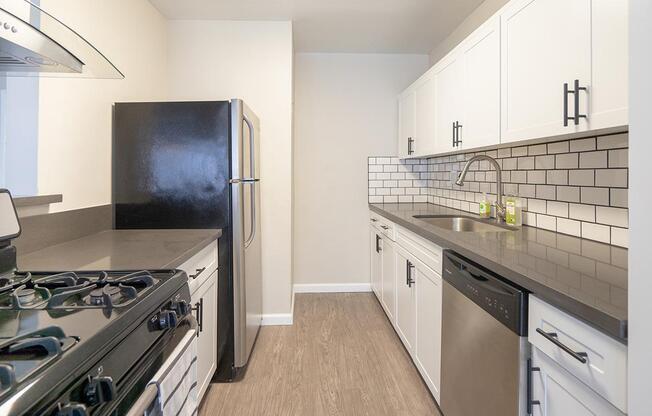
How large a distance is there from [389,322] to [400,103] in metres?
2.09

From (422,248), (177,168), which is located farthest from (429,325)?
(177,168)

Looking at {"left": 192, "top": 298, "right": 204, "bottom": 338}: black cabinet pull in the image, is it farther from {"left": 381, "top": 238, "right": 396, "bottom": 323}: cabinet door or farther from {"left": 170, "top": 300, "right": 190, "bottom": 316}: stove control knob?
{"left": 381, "top": 238, "right": 396, "bottom": 323}: cabinet door

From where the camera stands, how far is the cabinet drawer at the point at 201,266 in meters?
1.79

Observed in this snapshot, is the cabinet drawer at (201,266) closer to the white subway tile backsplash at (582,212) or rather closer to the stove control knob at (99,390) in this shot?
the stove control knob at (99,390)

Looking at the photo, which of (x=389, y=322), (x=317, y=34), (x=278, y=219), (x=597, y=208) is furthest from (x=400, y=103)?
(x=597, y=208)

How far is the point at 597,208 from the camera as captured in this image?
5.83 feet

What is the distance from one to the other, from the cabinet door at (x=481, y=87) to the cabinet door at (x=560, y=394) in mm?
1237

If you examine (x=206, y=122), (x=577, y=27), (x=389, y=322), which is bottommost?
(x=389, y=322)

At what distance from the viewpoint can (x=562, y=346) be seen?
105 centimetres

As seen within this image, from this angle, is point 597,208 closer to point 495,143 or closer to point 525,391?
point 495,143

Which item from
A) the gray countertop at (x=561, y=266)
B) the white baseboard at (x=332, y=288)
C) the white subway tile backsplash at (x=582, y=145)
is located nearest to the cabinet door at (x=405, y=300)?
the gray countertop at (x=561, y=266)

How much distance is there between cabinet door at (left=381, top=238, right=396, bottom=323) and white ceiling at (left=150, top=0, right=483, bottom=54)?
1.77 metres

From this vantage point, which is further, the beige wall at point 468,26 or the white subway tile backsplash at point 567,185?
the beige wall at point 468,26

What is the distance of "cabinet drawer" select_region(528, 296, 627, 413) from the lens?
2.87ft
